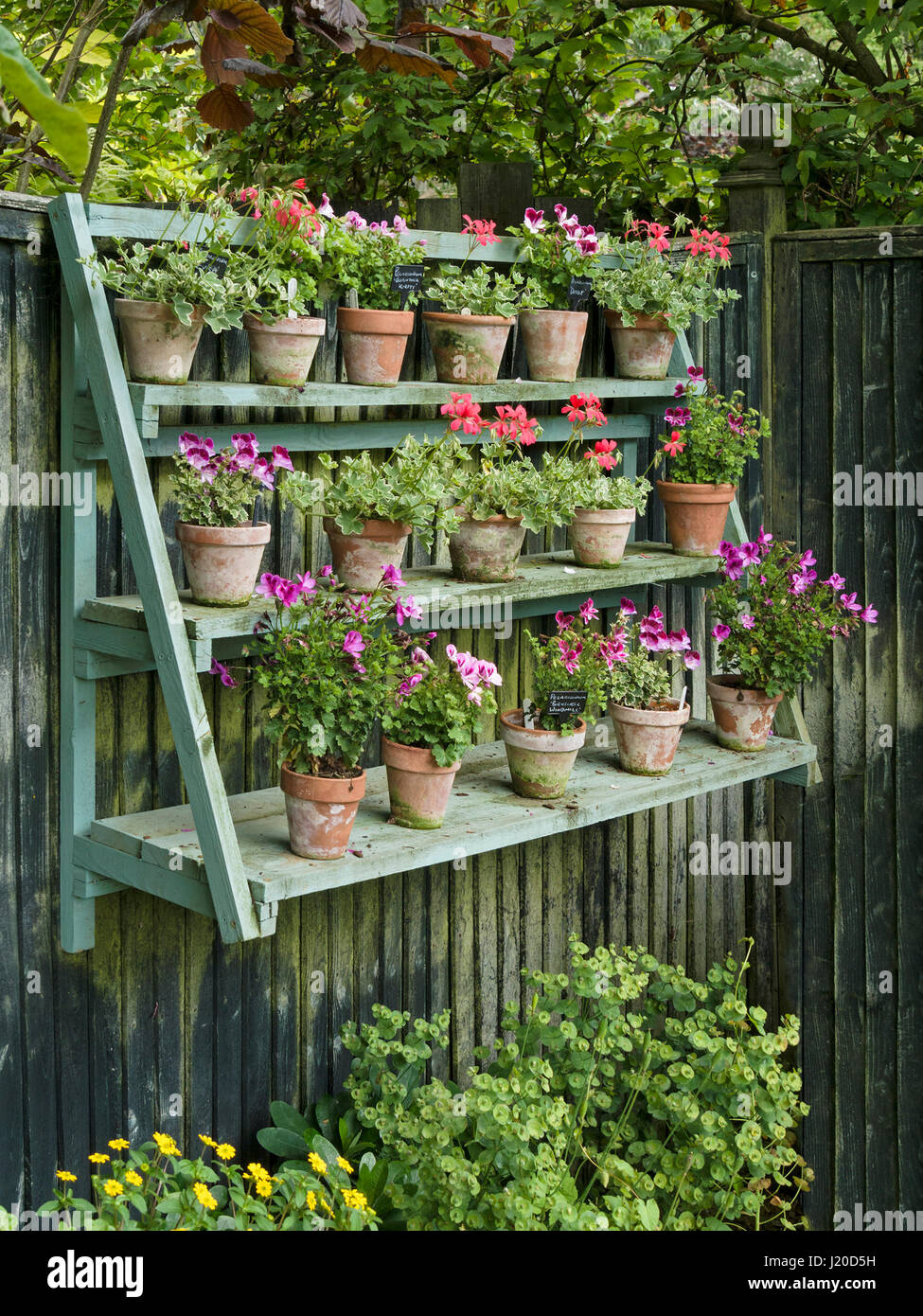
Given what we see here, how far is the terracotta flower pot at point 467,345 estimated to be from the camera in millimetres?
2791

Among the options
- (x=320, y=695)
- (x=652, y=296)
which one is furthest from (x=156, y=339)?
(x=652, y=296)

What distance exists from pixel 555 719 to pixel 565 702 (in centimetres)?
5

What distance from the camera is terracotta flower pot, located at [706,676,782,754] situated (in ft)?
10.2

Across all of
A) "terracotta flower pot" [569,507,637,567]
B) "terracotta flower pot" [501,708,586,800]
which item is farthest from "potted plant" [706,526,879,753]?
"terracotta flower pot" [501,708,586,800]

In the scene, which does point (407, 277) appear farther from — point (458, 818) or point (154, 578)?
point (458, 818)

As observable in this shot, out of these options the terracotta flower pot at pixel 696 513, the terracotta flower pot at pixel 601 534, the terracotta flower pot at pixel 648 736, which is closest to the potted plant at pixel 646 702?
the terracotta flower pot at pixel 648 736

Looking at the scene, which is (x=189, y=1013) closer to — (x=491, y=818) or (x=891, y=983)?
(x=491, y=818)

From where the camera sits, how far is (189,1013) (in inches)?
107

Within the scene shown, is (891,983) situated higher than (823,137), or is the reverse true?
(823,137)

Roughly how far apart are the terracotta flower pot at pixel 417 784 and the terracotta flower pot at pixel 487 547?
42 cm

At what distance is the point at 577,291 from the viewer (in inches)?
117
